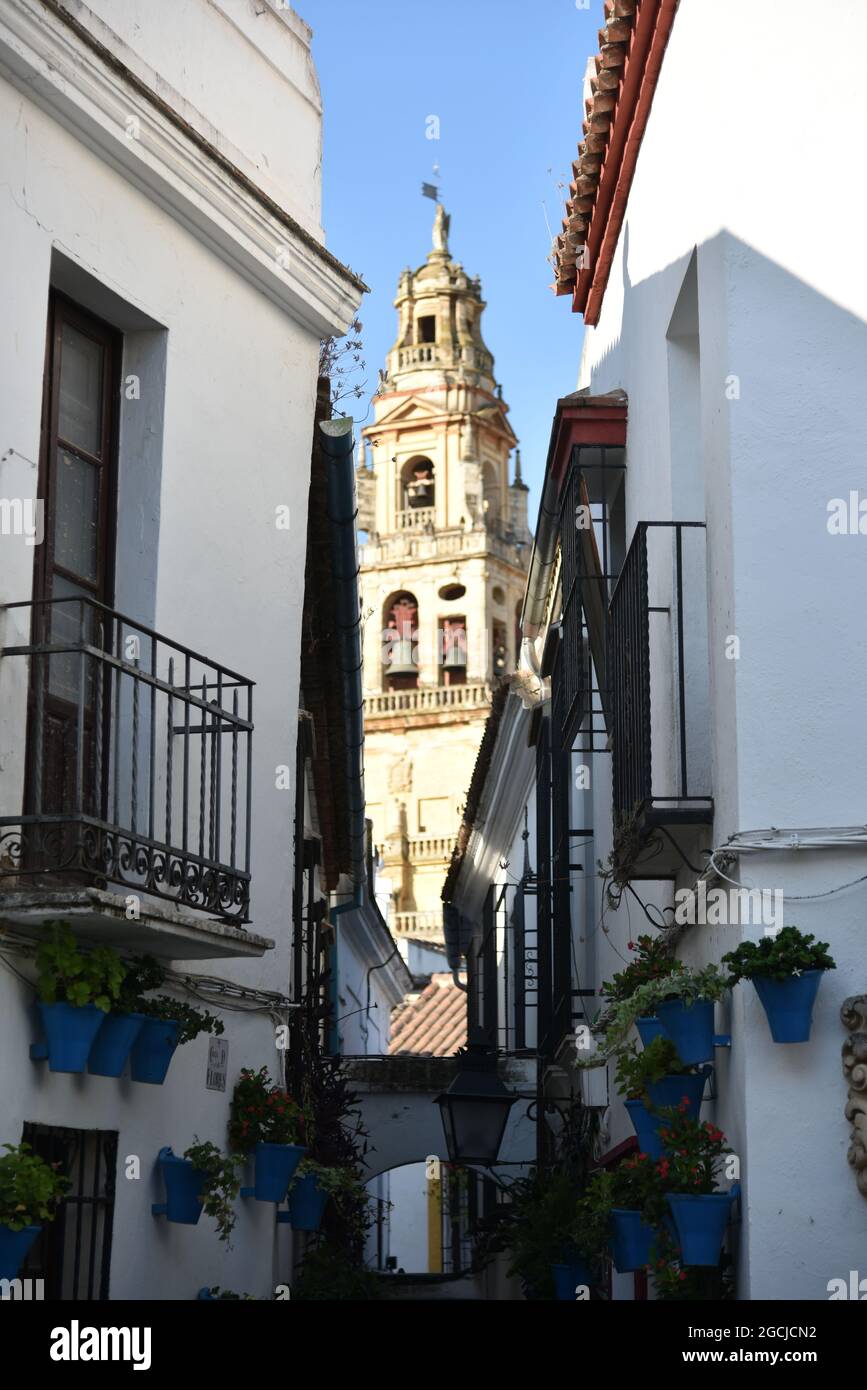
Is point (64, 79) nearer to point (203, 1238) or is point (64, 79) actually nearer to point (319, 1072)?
point (203, 1238)

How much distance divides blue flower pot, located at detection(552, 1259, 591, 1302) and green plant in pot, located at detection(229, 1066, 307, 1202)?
2.65 m

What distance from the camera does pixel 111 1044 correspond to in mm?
7410

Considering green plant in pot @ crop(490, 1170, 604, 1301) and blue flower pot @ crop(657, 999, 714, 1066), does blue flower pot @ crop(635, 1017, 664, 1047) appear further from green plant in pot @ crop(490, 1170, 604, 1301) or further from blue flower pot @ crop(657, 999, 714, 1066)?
green plant in pot @ crop(490, 1170, 604, 1301)

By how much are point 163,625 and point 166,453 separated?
0.76 m

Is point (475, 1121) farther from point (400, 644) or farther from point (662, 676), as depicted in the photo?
point (400, 644)

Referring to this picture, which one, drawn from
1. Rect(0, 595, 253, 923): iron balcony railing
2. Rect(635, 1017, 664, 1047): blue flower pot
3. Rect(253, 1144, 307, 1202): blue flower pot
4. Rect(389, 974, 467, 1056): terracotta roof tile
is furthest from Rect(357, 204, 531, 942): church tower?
Rect(635, 1017, 664, 1047): blue flower pot

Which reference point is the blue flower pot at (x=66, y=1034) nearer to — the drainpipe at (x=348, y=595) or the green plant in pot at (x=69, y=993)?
the green plant in pot at (x=69, y=993)

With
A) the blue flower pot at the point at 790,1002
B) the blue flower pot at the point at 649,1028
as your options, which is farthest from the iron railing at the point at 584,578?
the blue flower pot at the point at 790,1002

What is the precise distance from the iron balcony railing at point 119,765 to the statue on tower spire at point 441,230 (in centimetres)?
6275

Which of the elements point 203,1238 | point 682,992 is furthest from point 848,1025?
point 203,1238

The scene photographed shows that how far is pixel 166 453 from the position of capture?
8.68 metres

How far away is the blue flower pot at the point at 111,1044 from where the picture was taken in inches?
291
